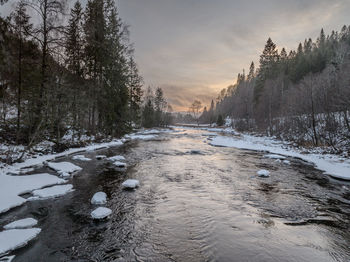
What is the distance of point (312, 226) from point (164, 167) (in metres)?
7.41

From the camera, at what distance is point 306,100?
1995cm

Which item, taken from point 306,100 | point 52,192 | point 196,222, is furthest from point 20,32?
point 306,100

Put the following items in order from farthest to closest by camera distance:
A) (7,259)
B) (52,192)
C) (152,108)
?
(152,108) → (52,192) → (7,259)

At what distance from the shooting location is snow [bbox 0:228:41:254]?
3.36m

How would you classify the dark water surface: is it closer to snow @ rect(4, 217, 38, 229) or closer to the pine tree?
snow @ rect(4, 217, 38, 229)

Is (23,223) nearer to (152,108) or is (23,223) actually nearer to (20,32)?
(20,32)

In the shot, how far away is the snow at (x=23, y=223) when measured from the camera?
4013 mm

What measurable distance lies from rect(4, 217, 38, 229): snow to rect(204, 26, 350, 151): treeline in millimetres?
19390

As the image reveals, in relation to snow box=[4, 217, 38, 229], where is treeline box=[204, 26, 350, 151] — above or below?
above

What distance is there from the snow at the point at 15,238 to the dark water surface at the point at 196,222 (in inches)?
6.5

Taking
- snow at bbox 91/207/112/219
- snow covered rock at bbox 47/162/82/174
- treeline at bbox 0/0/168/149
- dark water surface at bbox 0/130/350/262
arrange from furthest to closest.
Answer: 1. treeline at bbox 0/0/168/149
2. snow covered rock at bbox 47/162/82/174
3. snow at bbox 91/207/112/219
4. dark water surface at bbox 0/130/350/262

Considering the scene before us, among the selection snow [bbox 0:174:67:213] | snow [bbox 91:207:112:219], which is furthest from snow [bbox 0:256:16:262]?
snow [bbox 0:174:67:213]

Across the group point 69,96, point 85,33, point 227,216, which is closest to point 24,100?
point 69,96

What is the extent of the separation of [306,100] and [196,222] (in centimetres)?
2178
